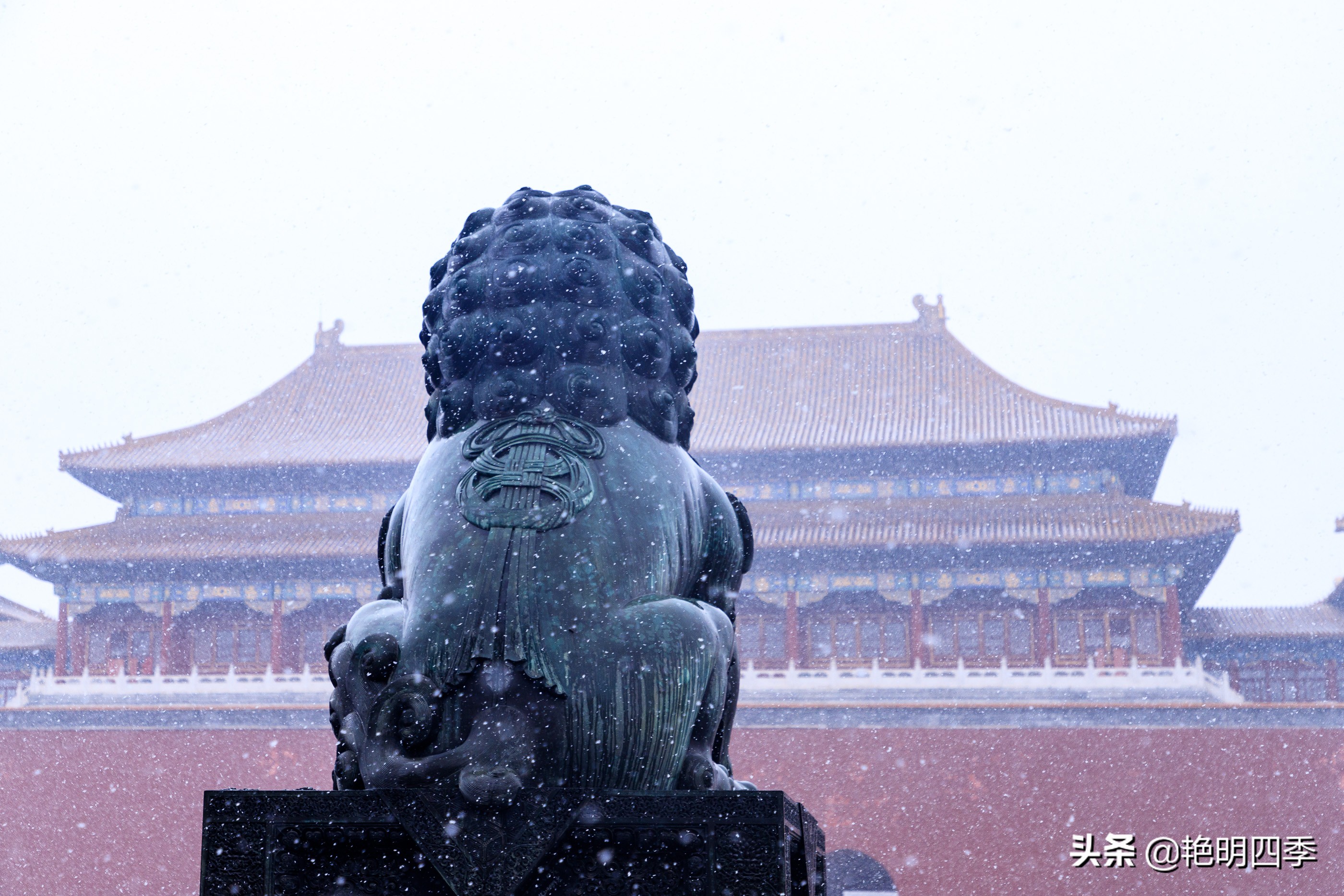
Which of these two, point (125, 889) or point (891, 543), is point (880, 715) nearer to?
point (891, 543)

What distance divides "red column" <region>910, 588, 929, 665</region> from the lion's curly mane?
11.9m

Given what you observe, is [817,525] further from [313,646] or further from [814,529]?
[313,646]

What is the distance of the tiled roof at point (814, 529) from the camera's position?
551 inches

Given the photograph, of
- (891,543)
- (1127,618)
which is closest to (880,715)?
(891,543)

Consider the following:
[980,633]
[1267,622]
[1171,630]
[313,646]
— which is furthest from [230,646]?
[1267,622]

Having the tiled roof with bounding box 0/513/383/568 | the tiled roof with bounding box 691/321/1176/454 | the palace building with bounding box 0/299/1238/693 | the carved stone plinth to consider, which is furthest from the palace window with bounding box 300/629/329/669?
the carved stone plinth

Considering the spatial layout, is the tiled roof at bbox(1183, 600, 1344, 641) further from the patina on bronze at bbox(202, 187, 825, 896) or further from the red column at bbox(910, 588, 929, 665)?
the patina on bronze at bbox(202, 187, 825, 896)

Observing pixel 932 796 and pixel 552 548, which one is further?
pixel 932 796

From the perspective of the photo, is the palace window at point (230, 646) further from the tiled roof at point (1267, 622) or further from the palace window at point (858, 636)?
the tiled roof at point (1267, 622)

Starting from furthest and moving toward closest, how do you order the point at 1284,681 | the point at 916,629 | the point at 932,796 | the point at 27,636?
the point at 27,636 → the point at 1284,681 → the point at 916,629 → the point at 932,796

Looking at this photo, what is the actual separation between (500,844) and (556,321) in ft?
2.97

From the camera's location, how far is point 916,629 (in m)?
14.2

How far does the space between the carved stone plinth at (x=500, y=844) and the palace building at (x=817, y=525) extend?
35.2 feet

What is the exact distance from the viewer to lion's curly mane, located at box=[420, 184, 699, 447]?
95.2 inches
